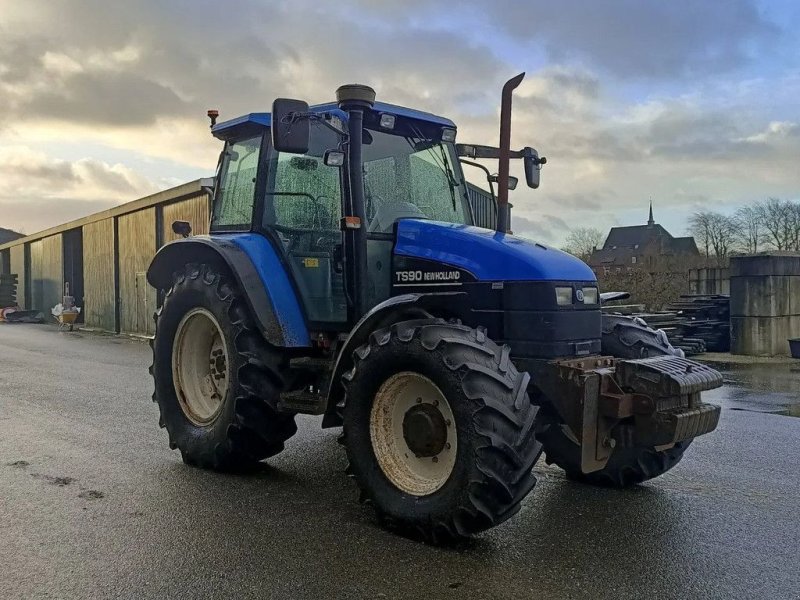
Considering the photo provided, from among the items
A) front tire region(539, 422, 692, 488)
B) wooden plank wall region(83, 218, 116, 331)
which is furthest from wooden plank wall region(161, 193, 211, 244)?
front tire region(539, 422, 692, 488)

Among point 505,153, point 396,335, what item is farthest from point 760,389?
point 396,335

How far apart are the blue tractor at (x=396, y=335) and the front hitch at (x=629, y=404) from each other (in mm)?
11

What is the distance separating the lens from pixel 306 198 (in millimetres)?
5465

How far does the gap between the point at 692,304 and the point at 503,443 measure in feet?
39.7

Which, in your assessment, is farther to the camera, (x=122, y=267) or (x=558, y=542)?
(x=122, y=267)

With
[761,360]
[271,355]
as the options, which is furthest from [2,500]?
[761,360]

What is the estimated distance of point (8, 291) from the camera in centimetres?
3503

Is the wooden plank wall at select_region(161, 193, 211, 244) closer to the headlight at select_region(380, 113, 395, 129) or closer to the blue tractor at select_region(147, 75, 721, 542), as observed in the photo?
the blue tractor at select_region(147, 75, 721, 542)

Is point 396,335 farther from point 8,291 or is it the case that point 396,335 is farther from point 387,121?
point 8,291

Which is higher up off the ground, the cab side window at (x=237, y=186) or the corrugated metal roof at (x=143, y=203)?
the corrugated metal roof at (x=143, y=203)

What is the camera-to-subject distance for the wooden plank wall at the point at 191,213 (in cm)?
1812

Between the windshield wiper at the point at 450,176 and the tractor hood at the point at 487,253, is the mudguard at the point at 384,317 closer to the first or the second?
the tractor hood at the point at 487,253

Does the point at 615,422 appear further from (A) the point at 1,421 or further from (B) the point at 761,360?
(B) the point at 761,360

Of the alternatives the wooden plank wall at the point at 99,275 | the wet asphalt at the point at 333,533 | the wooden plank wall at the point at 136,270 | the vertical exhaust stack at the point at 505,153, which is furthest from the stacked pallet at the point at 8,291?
the vertical exhaust stack at the point at 505,153
